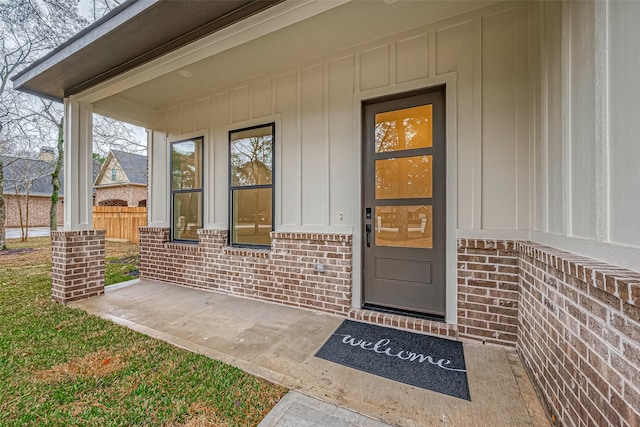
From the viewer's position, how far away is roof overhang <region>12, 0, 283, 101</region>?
238 centimetres

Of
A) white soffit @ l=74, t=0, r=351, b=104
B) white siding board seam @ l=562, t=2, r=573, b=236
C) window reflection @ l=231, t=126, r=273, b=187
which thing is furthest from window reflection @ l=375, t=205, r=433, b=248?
white soffit @ l=74, t=0, r=351, b=104

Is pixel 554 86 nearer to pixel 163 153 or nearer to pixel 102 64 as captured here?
pixel 102 64

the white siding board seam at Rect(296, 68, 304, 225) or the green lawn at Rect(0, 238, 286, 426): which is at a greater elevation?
the white siding board seam at Rect(296, 68, 304, 225)

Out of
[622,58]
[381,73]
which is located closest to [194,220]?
[381,73]

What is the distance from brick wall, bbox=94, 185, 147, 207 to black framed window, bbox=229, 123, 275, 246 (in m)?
13.7

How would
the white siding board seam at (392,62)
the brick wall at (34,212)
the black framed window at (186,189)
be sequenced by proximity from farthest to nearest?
the brick wall at (34,212), the black framed window at (186,189), the white siding board seam at (392,62)

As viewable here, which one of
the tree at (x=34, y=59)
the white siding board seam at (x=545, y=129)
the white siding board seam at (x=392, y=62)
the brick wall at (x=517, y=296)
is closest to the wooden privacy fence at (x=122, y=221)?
the tree at (x=34, y=59)

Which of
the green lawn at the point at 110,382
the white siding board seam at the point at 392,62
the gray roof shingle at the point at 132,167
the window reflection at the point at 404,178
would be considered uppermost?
the gray roof shingle at the point at 132,167

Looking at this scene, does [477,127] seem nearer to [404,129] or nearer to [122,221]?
[404,129]

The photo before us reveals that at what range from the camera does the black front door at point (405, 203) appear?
2.80 m

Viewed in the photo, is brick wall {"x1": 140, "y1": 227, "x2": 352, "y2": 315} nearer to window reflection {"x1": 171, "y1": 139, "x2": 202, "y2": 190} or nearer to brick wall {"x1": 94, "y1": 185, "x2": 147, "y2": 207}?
window reflection {"x1": 171, "y1": 139, "x2": 202, "y2": 190}

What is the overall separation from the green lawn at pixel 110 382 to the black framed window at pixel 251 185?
1838 millimetres

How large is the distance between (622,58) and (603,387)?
1483 millimetres

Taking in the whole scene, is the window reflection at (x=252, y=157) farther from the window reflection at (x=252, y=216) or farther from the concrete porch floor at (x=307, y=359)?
the concrete porch floor at (x=307, y=359)
